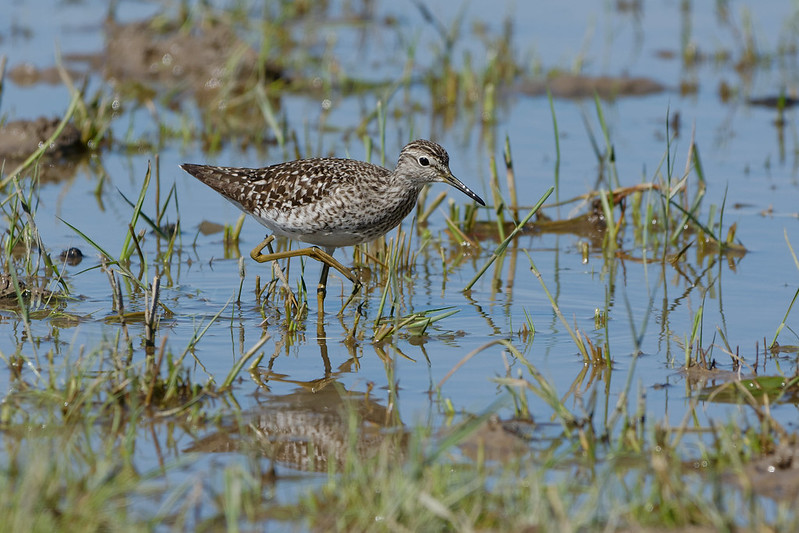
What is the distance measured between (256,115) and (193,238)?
14.3 feet

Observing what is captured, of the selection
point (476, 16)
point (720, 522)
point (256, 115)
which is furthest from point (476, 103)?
point (720, 522)

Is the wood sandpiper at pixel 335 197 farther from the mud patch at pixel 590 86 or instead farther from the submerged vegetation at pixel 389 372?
the mud patch at pixel 590 86

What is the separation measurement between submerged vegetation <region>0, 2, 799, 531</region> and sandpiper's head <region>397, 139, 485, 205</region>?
38 centimetres

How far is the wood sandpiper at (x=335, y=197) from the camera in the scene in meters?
8.21

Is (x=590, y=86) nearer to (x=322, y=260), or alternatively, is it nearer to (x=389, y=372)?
(x=322, y=260)

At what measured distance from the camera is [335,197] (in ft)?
27.0

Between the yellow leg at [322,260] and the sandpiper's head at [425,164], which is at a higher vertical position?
the sandpiper's head at [425,164]

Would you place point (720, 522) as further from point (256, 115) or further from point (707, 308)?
point (256, 115)

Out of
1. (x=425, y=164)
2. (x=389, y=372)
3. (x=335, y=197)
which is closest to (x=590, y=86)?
(x=425, y=164)

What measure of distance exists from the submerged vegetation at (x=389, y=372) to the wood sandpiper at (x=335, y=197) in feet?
0.93

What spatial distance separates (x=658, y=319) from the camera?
27.0 feet

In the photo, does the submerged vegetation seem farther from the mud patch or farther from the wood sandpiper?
the mud patch

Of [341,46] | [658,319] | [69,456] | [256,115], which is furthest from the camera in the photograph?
[341,46]

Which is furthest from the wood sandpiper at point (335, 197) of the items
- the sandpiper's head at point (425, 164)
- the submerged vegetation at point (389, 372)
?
the submerged vegetation at point (389, 372)
